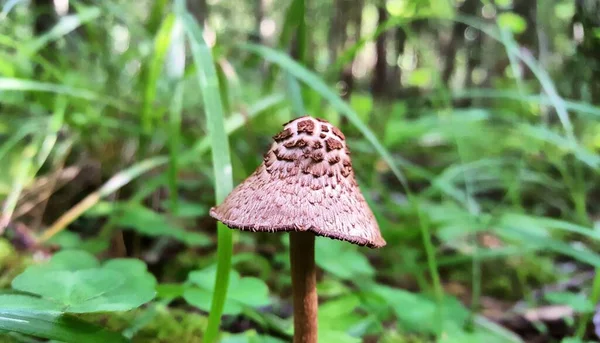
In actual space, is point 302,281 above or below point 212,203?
below

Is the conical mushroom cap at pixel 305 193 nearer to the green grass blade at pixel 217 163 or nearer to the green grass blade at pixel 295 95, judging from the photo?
the green grass blade at pixel 217 163

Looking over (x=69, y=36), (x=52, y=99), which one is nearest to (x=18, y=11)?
(x=52, y=99)

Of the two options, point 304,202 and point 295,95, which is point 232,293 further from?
point 295,95

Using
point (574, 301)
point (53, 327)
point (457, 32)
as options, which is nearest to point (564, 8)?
point (457, 32)

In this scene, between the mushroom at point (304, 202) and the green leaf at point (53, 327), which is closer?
the green leaf at point (53, 327)

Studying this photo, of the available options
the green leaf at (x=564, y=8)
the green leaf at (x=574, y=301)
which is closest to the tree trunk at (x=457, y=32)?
the green leaf at (x=564, y=8)

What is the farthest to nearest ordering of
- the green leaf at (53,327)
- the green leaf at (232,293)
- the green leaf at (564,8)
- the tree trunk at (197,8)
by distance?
the tree trunk at (197,8) < the green leaf at (564,8) < the green leaf at (232,293) < the green leaf at (53,327)

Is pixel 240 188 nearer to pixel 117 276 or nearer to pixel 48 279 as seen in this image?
pixel 117 276
